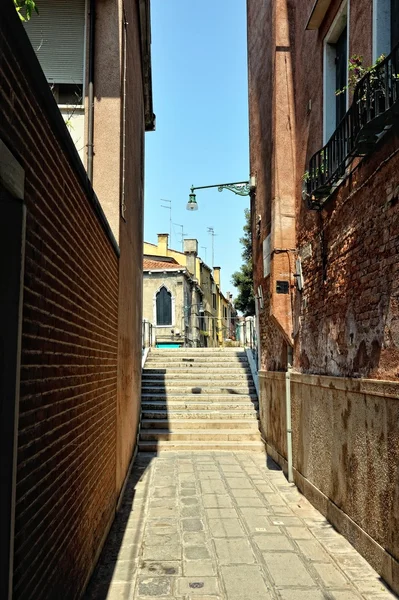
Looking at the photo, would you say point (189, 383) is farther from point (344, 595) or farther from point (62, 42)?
point (344, 595)

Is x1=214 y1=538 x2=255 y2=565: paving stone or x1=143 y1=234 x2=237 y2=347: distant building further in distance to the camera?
x1=143 y1=234 x2=237 y2=347: distant building

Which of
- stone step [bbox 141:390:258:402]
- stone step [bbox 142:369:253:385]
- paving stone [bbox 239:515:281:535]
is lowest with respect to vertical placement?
paving stone [bbox 239:515:281:535]

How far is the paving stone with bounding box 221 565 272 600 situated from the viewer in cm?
414

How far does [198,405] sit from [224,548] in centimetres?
653

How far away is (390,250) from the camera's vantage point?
442 cm

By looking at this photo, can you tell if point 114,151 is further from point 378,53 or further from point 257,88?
point 257,88

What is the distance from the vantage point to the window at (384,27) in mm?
4695

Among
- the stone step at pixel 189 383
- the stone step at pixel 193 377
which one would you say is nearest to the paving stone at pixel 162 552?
the stone step at pixel 189 383

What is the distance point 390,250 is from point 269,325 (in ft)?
19.1

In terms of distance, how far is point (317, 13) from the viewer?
6.51 m

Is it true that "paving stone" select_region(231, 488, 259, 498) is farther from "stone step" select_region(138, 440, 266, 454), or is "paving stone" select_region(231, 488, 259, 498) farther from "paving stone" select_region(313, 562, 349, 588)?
"stone step" select_region(138, 440, 266, 454)

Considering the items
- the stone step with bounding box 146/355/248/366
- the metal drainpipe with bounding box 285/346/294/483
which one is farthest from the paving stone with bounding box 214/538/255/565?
the stone step with bounding box 146/355/248/366

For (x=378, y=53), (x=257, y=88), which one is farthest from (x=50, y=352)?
(x=257, y=88)

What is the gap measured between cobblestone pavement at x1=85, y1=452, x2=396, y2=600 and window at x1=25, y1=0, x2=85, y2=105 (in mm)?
4867
